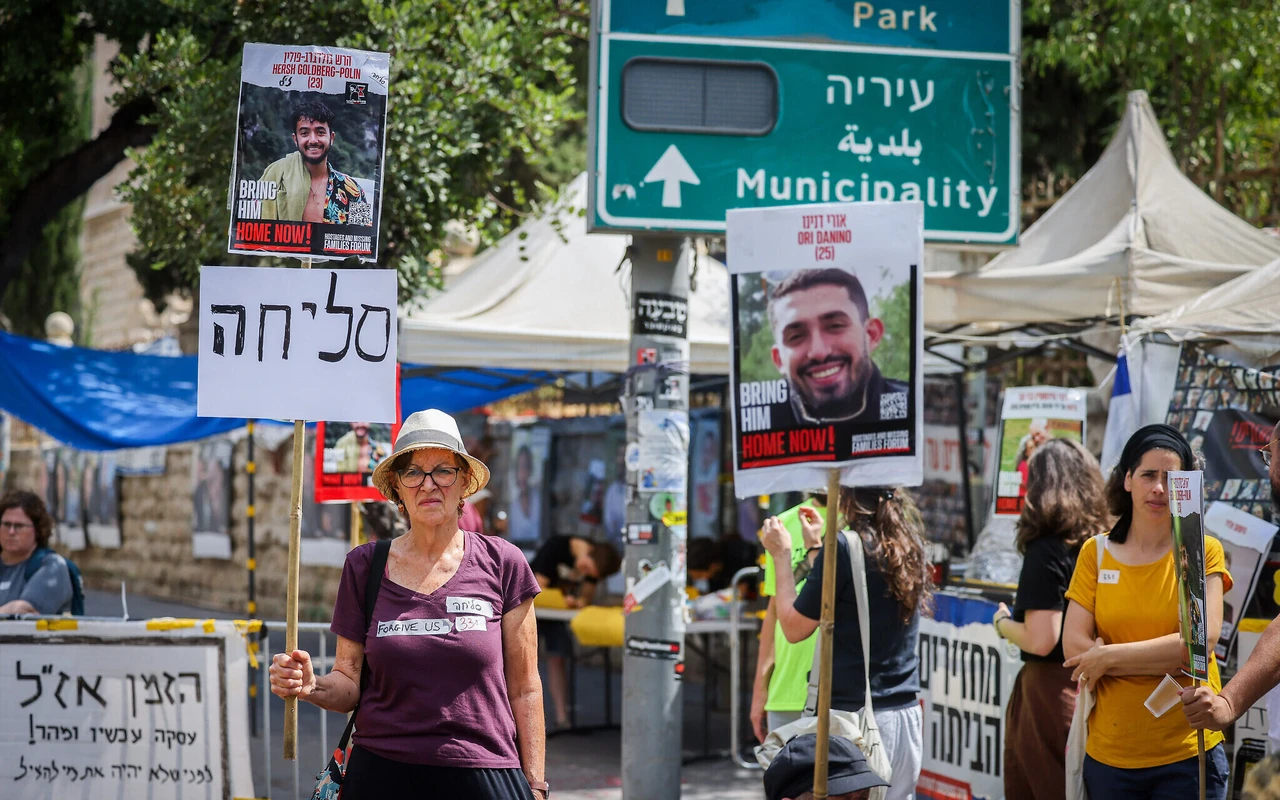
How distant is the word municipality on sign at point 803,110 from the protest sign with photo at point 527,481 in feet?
24.5

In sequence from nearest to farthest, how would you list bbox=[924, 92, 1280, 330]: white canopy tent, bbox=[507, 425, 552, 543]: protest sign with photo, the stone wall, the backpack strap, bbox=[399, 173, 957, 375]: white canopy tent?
the backpack strap < bbox=[924, 92, 1280, 330]: white canopy tent < bbox=[399, 173, 957, 375]: white canopy tent < bbox=[507, 425, 552, 543]: protest sign with photo < the stone wall

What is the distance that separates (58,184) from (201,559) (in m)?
9.64

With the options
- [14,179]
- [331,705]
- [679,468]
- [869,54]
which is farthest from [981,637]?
[14,179]

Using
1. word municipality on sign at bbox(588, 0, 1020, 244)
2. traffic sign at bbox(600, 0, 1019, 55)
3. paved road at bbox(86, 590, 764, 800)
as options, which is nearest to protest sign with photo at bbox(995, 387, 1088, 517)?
word municipality on sign at bbox(588, 0, 1020, 244)

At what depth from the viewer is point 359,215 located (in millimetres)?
4520

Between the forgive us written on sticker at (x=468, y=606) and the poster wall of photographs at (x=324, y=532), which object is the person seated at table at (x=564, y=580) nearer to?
→ the poster wall of photographs at (x=324, y=532)

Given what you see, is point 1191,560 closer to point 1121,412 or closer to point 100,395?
point 1121,412

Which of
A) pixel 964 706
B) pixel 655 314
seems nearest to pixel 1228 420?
pixel 964 706

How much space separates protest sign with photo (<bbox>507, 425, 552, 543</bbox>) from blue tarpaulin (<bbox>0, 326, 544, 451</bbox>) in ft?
12.5

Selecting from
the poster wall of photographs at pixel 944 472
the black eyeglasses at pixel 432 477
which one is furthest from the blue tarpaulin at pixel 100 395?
the black eyeglasses at pixel 432 477

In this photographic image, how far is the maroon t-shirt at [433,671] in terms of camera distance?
149 inches

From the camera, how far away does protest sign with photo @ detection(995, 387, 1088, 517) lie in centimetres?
720

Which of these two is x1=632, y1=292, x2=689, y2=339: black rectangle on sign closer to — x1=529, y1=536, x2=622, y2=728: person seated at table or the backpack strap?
the backpack strap

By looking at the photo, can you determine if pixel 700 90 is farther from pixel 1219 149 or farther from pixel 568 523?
pixel 568 523
